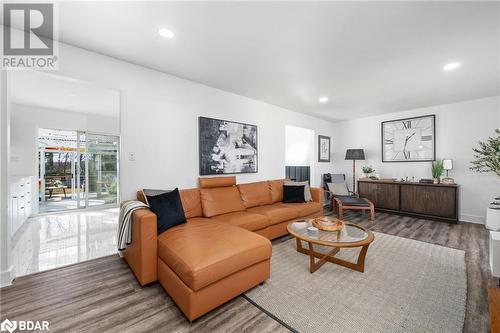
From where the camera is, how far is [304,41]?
215 centimetres

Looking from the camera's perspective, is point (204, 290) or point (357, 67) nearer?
point (204, 290)

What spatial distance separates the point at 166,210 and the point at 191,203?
0.61 meters

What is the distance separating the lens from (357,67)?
107 inches

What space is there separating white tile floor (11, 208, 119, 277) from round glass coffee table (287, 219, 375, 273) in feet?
8.33

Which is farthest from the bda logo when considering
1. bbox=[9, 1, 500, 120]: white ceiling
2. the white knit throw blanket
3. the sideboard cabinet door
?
the sideboard cabinet door

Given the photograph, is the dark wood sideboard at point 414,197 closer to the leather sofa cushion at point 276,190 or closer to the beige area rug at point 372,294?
the beige area rug at point 372,294

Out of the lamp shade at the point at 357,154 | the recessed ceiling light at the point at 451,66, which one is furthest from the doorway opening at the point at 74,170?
the recessed ceiling light at the point at 451,66

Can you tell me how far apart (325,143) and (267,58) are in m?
3.99

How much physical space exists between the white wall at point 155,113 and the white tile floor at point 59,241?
1.03 metres

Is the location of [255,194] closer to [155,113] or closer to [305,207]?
[305,207]

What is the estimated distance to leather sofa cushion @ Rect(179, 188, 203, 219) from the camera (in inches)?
110

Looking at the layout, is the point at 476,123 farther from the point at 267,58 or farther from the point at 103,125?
the point at 103,125

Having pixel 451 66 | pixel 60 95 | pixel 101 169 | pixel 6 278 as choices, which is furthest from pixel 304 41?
pixel 101 169

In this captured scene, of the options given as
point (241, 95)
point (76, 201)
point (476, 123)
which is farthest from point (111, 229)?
point (476, 123)
